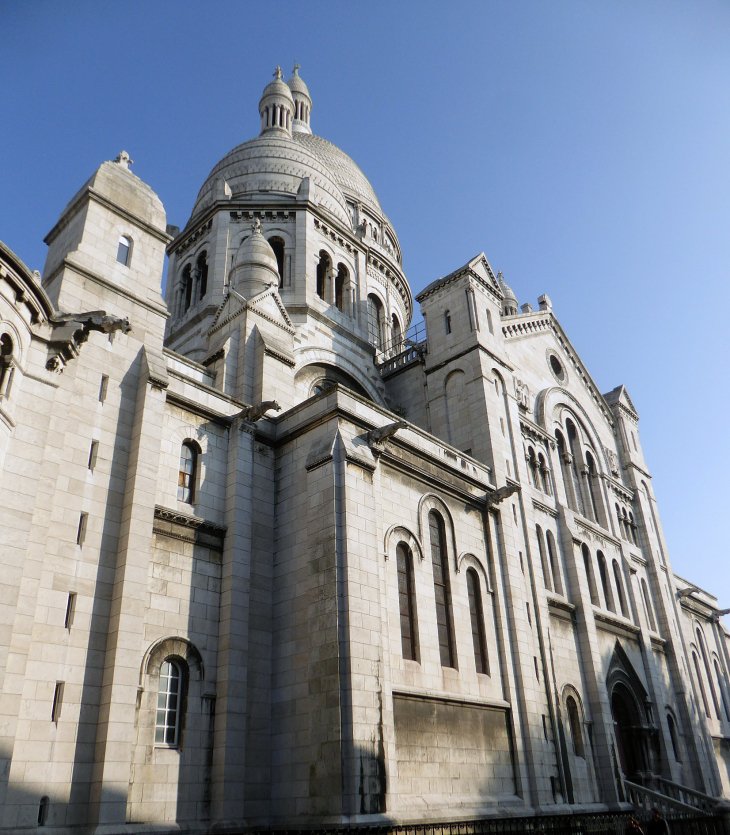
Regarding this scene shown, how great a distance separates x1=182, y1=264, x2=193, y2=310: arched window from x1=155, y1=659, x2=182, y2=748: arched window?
74.9 ft

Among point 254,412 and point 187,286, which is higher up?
point 187,286

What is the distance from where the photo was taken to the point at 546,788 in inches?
930

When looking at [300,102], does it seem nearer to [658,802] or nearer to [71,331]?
[71,331]

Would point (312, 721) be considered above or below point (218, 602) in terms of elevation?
below

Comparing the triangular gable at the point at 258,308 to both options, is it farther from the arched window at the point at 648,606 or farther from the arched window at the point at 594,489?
the arched window at the point at 648,606

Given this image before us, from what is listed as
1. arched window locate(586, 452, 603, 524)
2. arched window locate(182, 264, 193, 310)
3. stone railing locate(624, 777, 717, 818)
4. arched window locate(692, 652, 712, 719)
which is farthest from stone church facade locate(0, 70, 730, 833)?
Answer: arched window locate(692, 652, 712, 719)

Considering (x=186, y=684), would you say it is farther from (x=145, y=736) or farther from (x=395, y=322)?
(x=395, y=322)

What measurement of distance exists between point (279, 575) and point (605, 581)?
19.4m

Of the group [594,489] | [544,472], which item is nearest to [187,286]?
[544,472]

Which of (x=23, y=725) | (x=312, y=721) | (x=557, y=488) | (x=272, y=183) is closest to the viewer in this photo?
(x=23, y=725)

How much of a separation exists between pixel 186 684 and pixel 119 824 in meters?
3.64

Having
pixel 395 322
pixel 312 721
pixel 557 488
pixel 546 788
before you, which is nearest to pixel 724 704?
pixel 557 488

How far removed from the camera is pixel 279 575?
69.6 feet

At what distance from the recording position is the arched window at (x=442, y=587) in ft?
75.0
